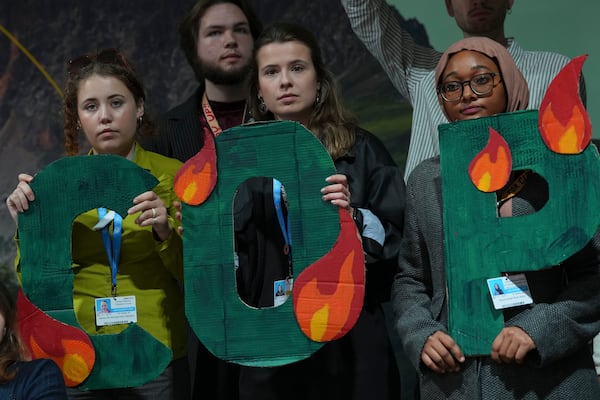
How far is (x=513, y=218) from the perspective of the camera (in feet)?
9.30

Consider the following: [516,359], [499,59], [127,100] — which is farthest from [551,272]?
[127,100]

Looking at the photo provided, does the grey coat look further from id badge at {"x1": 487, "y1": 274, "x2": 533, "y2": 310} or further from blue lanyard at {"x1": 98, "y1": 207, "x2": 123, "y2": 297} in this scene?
blue lanyard at {"x1": 98, "y1": 207, "x2": 123, "y2": 297}

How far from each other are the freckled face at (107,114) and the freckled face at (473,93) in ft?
3.66

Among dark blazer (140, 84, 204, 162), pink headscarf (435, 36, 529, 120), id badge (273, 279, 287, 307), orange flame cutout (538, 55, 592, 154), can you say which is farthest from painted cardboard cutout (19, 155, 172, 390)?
orange flame cutout (538, 55, 592, 154)

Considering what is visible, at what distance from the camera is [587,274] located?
2.87 meters

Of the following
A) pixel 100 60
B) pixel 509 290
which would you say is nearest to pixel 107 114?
pixel 100 60

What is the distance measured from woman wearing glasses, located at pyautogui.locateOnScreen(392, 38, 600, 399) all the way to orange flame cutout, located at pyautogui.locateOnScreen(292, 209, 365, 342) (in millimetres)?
219

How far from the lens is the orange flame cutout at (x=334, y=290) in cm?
288

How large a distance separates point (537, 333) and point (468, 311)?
0.21m

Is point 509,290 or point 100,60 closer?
point 509,290

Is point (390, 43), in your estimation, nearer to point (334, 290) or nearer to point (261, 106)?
point (261, 106)

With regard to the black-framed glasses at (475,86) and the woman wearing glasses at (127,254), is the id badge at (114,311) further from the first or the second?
the black-framed glasses at (475,86)

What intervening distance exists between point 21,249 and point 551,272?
165cm

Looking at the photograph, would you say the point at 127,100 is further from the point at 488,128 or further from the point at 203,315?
the point at 488,128
